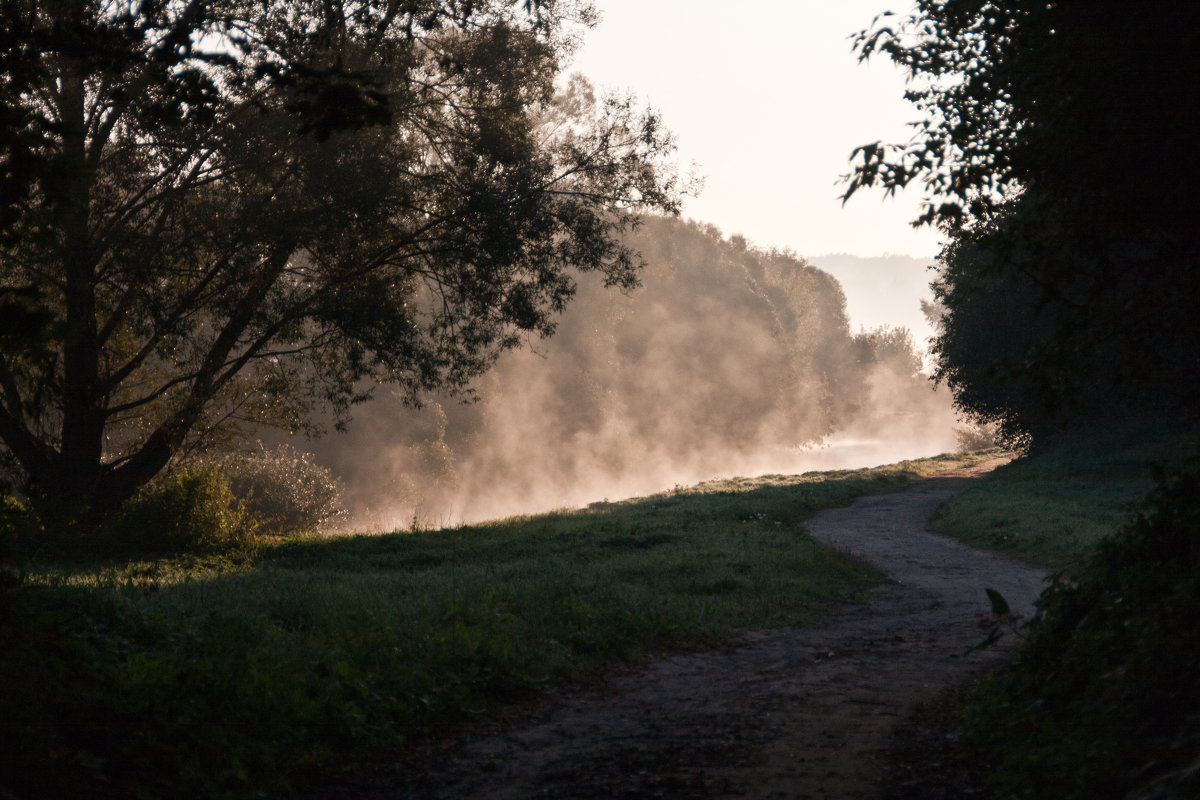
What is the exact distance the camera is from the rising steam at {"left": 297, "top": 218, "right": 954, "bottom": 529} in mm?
47688

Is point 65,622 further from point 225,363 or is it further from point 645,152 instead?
point 645,152

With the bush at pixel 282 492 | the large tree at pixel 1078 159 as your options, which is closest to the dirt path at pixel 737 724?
the large tree at pixel 1078 159

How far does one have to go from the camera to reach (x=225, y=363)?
→ 61.5 ft

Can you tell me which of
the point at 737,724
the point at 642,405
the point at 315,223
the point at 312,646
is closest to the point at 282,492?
the point at 315,223

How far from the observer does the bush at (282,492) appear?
28.9m

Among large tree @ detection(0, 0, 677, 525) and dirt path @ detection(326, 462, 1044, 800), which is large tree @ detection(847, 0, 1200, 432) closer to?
dirt path @ detection(326, 462, 1044, 800)

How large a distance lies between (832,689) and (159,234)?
14.3 meters

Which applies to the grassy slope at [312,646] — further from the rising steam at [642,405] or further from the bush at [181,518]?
the rising steam at [642,405]

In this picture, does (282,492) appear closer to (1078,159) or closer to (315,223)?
(315,223)

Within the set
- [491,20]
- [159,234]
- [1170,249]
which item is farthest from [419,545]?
[1170,249]

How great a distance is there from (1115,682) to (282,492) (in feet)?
91.8

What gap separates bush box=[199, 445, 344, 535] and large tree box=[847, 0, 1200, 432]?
79.7 ft

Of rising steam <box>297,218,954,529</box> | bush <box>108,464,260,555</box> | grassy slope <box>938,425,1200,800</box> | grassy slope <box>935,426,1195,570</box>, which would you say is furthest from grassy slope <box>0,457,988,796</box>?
rising steam <box>297,218,954,529</box>

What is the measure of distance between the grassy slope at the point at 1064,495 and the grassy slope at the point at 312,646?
4.70 metres
